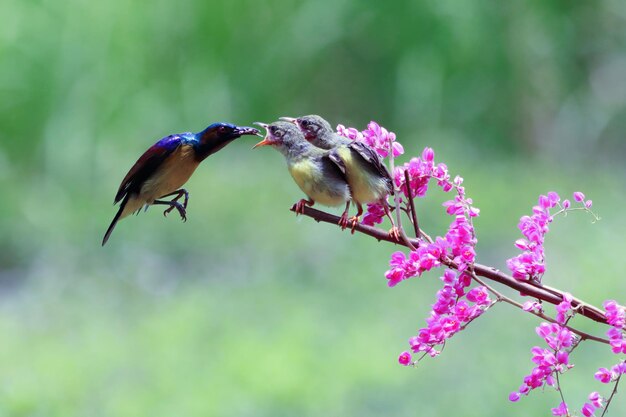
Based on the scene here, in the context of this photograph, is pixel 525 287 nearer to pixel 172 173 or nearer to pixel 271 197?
pixel 172 173

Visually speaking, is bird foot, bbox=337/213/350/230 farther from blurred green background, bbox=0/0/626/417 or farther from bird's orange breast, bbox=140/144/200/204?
blurred green background, bbox=0/0/626/417

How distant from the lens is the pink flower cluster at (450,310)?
976 millimetres

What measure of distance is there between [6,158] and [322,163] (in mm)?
3424

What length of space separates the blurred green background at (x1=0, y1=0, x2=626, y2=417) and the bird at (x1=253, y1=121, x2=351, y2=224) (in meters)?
1.70

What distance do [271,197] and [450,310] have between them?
3422mm

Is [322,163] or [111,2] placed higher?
[111,2]

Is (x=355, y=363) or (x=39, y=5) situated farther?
(x=39, y=5)

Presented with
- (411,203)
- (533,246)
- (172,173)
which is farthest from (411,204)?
(172,173)

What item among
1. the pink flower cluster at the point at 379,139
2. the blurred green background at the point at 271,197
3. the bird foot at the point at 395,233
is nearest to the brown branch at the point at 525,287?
the bird foot at the point at 395,233

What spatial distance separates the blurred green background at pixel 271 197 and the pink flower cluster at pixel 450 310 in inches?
72.4

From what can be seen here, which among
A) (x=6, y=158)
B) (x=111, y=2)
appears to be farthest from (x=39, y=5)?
(x=6, y=158)

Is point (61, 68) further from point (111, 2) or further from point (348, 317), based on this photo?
point (348, 317)

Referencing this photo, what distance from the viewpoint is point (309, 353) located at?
10.6 ft

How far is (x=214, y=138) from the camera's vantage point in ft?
3.20
